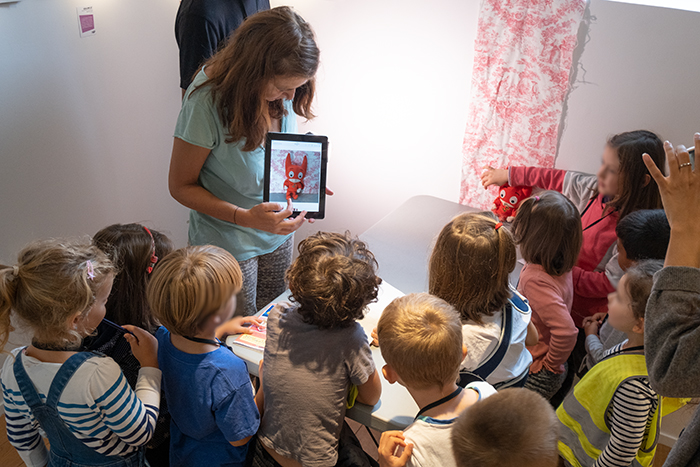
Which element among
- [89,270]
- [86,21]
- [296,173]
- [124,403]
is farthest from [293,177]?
[86,21]

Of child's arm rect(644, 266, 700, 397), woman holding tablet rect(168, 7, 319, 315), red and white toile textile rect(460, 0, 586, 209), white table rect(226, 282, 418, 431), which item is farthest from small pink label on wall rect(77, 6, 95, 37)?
child's arm rect(644, 266, 700, 397)

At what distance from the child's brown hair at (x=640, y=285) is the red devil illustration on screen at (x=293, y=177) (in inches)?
39.0

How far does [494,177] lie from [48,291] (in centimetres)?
174

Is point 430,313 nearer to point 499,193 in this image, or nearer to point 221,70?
point 221,70

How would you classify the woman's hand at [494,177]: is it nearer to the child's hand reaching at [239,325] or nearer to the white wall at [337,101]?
the white wall at [337,101]

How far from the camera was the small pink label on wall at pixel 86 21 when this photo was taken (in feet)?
8.88

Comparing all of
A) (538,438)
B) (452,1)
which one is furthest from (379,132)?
(538,438)

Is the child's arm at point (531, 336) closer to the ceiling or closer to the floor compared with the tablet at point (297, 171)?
closer to the floor

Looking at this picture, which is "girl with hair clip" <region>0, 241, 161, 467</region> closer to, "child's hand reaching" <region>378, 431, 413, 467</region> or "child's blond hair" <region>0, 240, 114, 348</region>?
"child's blond hair" <region>0, 240, 114, 348</region>

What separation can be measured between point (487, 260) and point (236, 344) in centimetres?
70

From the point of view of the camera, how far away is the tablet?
1.57 meters

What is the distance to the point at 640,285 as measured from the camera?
1.24m

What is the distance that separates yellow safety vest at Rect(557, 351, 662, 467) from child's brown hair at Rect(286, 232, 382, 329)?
62 cm

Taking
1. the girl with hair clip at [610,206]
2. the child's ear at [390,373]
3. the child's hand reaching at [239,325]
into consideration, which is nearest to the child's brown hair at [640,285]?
the girl with hair clip at [610,206]
